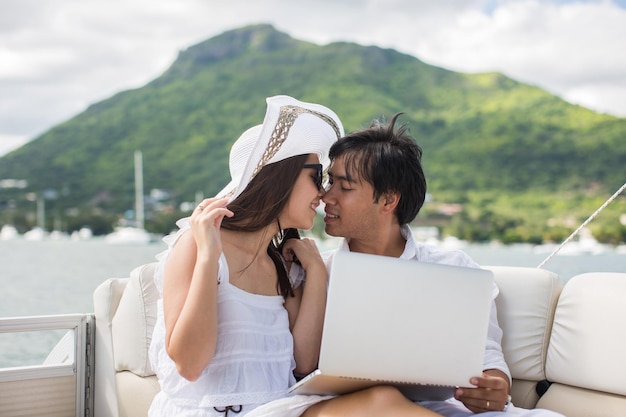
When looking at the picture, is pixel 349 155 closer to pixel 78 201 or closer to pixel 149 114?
pixel 78 201

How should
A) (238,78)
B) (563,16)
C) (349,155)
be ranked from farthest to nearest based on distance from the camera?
1. (563,16)
2. (238,78)
3. (349,155)

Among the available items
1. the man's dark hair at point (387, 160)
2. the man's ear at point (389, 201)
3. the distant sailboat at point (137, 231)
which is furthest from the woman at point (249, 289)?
the distant sailboat at point (137, 231)

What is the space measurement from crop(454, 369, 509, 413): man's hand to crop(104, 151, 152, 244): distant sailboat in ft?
81.7

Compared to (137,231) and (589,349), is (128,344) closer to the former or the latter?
(589,349)

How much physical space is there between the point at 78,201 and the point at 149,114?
555cm

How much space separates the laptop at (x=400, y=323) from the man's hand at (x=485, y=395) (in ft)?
0.60

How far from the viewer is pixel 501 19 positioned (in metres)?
37.2

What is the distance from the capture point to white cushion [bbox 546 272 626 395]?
2.12m

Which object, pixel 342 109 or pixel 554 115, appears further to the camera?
pixel 554 115

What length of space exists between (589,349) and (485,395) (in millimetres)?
577

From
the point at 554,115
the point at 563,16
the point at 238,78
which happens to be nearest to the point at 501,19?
the point at 563,16

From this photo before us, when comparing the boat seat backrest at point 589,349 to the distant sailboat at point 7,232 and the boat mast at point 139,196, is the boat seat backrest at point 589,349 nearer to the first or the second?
the boat mast at point 139,196

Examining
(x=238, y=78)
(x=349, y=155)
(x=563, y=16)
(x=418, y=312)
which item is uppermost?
(x=563, y=16)

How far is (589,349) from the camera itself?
219 centimetres
